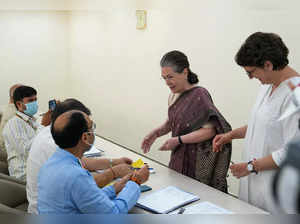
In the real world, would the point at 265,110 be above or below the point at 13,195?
above

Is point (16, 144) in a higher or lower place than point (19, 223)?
lower

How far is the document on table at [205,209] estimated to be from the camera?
1942mm

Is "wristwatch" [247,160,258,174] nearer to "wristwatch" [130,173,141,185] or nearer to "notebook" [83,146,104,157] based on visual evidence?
"wristwatch" [130,173,141,185]

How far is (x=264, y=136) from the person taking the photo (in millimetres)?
2078

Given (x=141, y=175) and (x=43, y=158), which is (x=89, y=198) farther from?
(x=43, y=158)

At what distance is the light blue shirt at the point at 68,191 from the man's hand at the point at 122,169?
605 millimetres

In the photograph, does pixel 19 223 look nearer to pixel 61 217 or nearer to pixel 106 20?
pixel 61 217

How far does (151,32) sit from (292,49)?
2.00 metres

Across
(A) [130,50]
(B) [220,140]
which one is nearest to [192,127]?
(B) [220,140]

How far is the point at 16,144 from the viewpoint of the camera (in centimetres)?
303

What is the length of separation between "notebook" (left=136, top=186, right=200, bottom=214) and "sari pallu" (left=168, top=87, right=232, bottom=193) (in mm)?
413

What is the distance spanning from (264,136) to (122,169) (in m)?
0.86

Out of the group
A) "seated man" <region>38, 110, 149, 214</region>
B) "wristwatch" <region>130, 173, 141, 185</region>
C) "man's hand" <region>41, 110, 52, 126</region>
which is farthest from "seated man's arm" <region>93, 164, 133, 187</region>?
"man's hand" <region>41, 110, 52, 126</region>

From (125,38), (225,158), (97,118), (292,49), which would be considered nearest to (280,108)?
(225,158)
